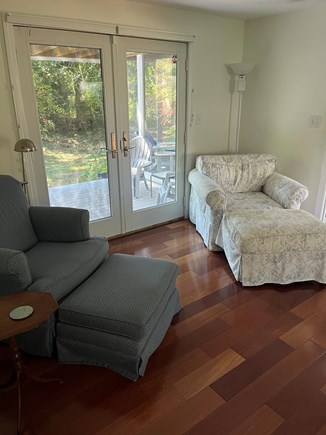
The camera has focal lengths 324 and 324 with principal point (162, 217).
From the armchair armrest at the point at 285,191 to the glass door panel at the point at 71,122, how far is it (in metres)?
1.73

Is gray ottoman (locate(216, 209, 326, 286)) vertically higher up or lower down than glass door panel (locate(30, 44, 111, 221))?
lower down

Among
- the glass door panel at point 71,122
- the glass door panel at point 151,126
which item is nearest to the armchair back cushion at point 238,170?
the glass door panel at point 151,126

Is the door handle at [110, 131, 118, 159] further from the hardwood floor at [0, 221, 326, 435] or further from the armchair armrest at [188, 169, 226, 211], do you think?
the hardwood floor at [0, 221, 326, 435]

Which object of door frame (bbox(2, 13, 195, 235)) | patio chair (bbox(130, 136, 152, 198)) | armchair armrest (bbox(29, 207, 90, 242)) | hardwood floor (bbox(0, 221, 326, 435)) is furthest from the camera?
patio chair (bbox(130, 136, 152, 198))

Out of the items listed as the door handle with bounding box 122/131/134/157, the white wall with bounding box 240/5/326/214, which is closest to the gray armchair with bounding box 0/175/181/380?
the door handle with bounding box 122/131/134/157

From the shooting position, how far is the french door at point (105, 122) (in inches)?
108

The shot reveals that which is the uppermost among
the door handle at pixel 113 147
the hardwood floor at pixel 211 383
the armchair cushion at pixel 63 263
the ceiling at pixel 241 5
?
the ceiling at pixel 241 5

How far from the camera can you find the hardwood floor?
152 centimetres

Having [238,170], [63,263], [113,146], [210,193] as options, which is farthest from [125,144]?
[63,263]

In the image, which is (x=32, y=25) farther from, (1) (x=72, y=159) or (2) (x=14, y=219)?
(2) (x=14, y=219)

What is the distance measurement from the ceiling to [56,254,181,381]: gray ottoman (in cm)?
259

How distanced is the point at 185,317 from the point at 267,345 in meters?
0.56

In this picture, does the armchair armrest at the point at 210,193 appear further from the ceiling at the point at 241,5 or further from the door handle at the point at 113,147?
the ceiling at the point at 241,5

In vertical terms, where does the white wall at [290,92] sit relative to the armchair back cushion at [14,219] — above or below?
above
